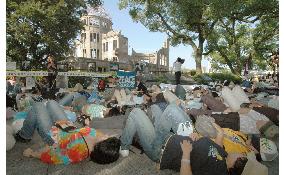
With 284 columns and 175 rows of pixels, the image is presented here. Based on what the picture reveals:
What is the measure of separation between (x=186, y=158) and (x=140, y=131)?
119cm

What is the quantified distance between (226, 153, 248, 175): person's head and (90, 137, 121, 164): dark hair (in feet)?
5.12

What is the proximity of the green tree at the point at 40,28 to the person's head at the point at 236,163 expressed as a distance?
2393cm

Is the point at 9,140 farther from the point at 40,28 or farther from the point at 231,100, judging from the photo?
the point at 40,28

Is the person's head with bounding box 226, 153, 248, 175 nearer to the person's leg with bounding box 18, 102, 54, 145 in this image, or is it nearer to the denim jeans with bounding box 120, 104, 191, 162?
the denim jeans with bounding box 120, 104, 191, 162

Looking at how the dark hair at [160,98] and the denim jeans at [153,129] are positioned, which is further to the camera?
the dark hair at [160,98]

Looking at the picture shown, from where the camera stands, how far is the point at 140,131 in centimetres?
493

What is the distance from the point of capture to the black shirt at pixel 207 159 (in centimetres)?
371

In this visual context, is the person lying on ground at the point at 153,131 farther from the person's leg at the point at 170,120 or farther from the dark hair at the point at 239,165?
the dark hair at the point at 239,165

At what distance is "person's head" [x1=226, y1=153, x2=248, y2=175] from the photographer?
149 inches

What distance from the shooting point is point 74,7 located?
29.1m

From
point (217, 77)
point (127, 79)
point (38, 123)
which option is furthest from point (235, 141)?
point (217, 77)

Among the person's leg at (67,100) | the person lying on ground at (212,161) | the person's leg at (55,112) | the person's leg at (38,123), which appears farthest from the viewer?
the person's leg at (67,100)

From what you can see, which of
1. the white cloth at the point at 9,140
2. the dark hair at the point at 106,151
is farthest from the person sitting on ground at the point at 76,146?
the white cloth at the point at 9,140
